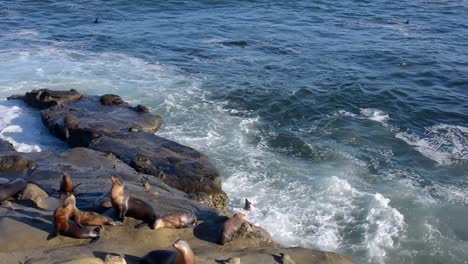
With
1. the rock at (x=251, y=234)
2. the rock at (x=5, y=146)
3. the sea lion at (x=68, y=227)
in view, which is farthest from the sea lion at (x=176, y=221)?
the rock at (x=5, y=146)

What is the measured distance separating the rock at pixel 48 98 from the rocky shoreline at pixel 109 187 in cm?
4

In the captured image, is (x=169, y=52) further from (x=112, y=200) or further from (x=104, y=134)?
(x=112, y=200)

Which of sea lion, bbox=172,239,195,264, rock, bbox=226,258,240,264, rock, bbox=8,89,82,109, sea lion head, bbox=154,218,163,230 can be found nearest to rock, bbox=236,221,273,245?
→ rock, bbox=226,258,240,264

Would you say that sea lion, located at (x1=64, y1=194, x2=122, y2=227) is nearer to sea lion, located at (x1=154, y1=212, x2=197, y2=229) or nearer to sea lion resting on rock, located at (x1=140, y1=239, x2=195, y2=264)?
sea lion, located at (x1=154, y1=212, x2=197, y2=229)

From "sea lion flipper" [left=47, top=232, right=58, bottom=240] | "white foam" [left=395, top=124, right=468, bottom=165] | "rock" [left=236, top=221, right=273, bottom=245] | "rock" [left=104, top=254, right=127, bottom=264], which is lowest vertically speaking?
"white foam" [left=395, top=124, right=468, bottom=165]

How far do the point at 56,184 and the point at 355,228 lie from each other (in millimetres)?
8467

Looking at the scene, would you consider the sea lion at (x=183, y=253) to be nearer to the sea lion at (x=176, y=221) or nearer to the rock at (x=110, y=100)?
the sea lion at (x=176, y=221)

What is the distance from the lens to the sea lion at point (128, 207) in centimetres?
1044

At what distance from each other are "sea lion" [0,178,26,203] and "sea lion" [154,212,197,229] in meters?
3.45

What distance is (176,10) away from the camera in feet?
140

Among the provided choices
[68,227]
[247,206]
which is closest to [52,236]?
[68,227]

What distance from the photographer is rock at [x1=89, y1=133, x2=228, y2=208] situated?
1521 cm

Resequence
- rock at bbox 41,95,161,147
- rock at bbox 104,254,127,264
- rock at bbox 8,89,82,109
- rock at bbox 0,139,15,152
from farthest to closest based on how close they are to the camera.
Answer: rock at bbox 8,89,82,109 → rock at bbox 41,95,161,147 → rock at bbox 0,139,15,152 → rock at bbox 104,254,127,264

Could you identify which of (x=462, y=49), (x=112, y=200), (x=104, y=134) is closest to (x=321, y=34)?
(x=462, y=49)
